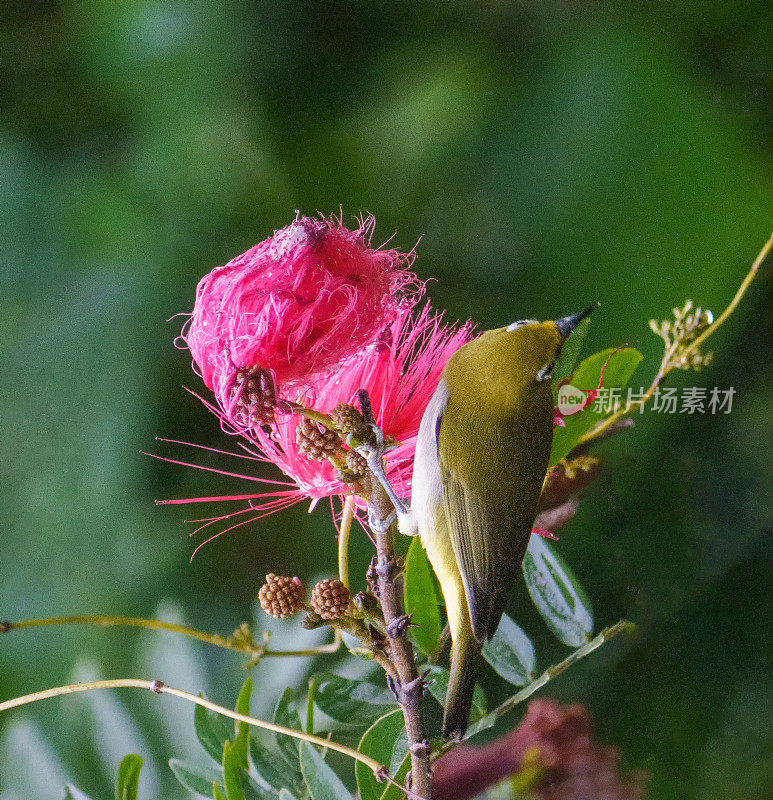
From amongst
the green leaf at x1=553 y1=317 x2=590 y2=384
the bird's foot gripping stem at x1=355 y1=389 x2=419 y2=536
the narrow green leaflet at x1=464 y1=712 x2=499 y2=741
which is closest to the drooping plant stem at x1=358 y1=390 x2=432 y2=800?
the bird's foot gripping stem at x1=355 y1=389 x2=419 y2=536

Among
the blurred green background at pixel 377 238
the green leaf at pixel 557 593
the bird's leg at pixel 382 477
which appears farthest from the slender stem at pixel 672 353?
the bird's leg at pixel 382 477

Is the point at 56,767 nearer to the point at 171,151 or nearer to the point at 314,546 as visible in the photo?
the point at 314,546

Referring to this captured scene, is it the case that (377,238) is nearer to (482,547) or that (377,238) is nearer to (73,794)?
(482,547)

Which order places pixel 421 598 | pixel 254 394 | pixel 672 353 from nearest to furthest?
pixel 254 394 → pixel 421 598 → pixel 672 353

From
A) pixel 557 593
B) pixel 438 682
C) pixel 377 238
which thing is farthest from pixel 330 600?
pixel 377 238

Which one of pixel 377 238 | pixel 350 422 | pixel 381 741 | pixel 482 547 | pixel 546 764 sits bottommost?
A: pixel 546 764

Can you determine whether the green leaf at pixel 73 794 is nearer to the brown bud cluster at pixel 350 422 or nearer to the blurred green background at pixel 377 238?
the blurred green background at pixel 377 238
